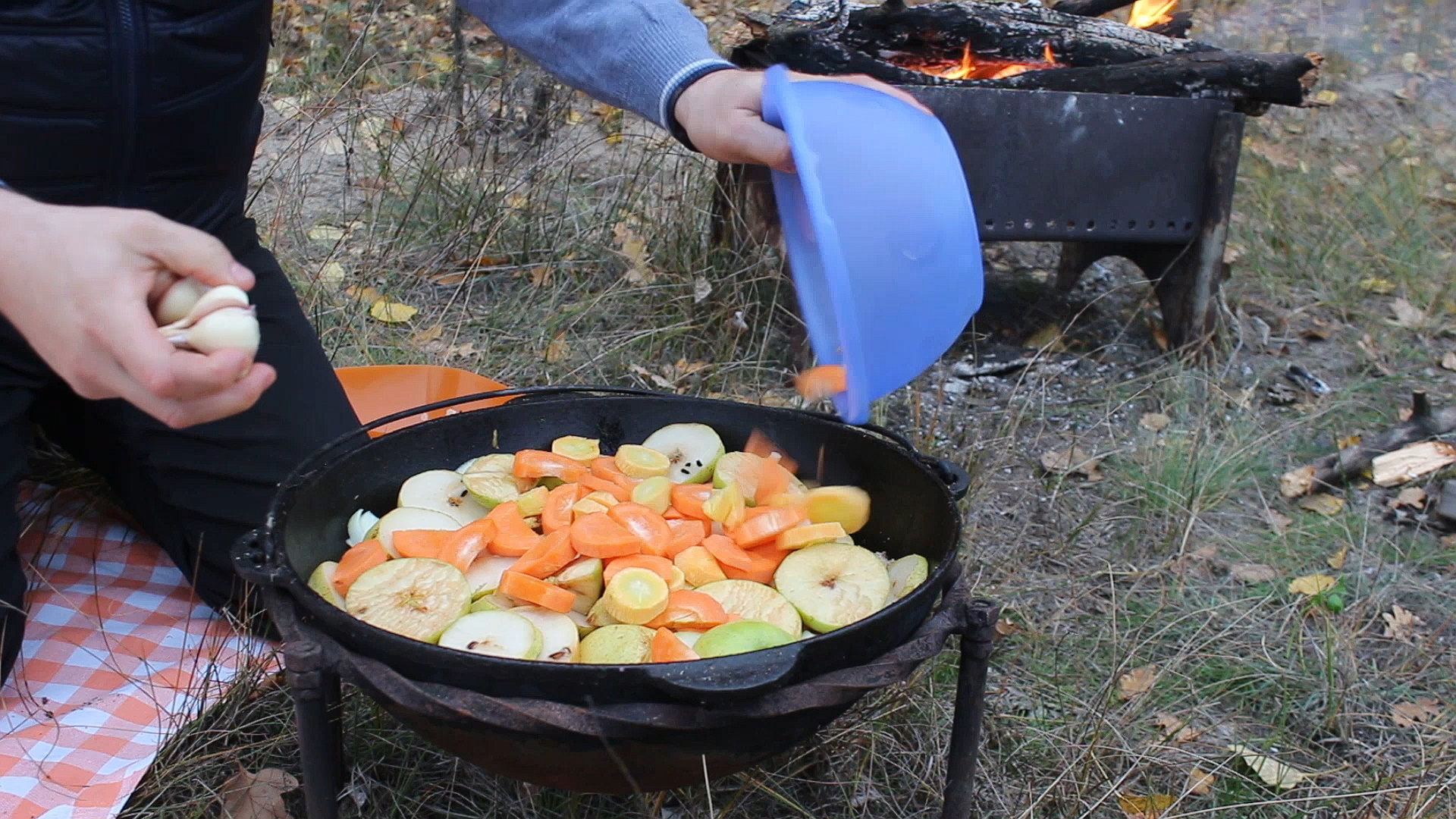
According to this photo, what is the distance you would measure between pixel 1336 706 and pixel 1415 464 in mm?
1178

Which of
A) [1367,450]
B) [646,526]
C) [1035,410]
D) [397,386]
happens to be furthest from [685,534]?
[1367,450]

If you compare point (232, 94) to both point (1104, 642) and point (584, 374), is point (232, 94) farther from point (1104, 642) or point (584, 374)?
point (1104, 642)

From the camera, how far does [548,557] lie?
1604 millimetres

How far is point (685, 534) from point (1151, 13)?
12.4ft

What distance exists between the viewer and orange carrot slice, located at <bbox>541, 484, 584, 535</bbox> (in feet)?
5.56

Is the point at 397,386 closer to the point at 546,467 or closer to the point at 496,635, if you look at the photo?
the point at 546,467

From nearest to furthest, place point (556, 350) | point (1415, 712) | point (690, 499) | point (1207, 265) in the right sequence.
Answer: point (690, 499) < point (1415, 712) < point (556, 350) < point (1207, 265)

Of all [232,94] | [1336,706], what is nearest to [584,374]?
[232,94]

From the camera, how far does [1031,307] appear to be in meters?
4.19

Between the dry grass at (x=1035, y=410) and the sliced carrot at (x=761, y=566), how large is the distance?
1.34 feet

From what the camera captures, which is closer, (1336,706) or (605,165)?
(1336,706)

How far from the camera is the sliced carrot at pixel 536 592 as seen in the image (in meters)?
1.54

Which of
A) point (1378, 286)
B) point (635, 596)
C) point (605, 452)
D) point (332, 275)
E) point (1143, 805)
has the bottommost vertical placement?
point (1378, 286)

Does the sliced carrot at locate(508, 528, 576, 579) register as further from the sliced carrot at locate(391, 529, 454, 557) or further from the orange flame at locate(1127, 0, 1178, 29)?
the orange flame at locate(1127, 0, 1178, 29)
